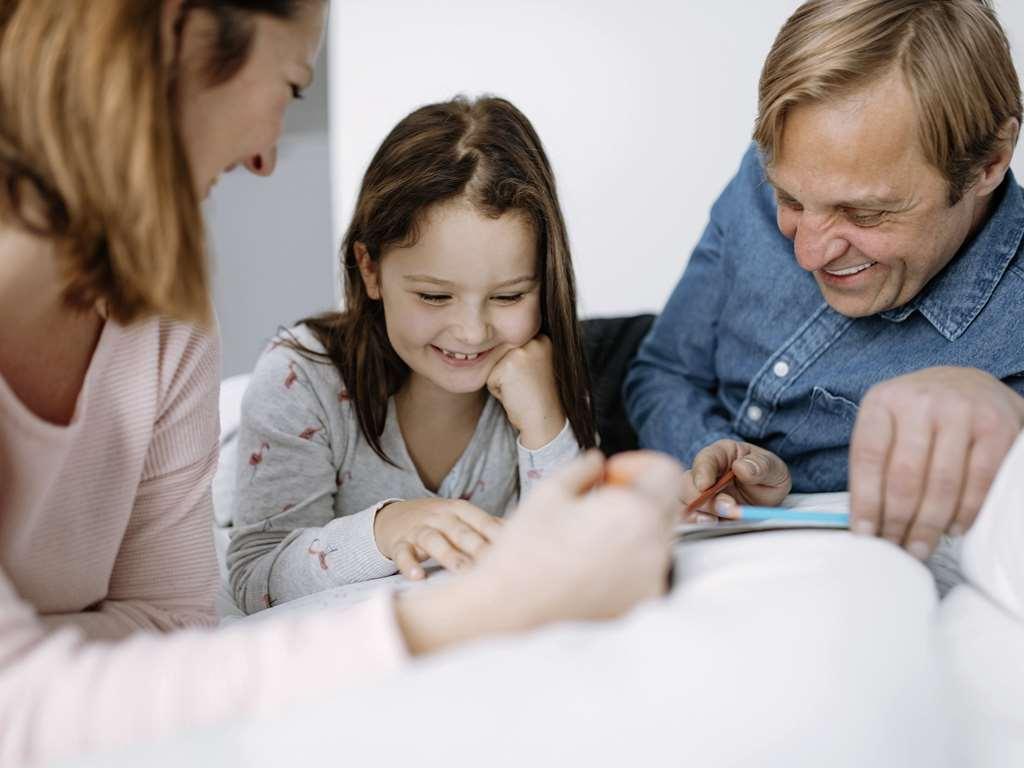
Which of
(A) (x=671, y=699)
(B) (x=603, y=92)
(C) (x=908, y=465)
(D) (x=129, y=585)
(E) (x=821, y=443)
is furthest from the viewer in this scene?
(B) (x=603, y=92)

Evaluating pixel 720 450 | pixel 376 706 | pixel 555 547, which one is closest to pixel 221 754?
pixel 376 706

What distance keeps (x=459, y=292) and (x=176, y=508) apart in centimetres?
42

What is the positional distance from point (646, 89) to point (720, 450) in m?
1.10

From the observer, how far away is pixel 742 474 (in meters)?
1.12

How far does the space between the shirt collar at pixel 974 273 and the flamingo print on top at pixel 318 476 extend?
45cm

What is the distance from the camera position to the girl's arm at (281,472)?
1165 mm

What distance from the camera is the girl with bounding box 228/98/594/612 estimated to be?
47.0 inches

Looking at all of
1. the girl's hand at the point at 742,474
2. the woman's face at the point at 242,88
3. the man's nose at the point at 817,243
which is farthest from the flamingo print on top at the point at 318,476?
the woman's face at the point at 242,88

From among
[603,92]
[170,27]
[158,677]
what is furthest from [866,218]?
[603,92]

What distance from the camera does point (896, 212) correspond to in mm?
1084

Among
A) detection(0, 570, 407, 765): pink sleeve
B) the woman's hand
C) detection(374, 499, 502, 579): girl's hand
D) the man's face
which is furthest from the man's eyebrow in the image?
detection(0, 570, 407, 765): pink sleeve

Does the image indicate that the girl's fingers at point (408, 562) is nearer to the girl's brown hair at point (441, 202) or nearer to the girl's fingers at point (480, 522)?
the girl's fingers at point (480, 522)

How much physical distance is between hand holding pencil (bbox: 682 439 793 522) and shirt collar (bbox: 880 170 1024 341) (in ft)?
0.78

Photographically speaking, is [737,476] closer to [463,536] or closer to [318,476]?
[463,536]
